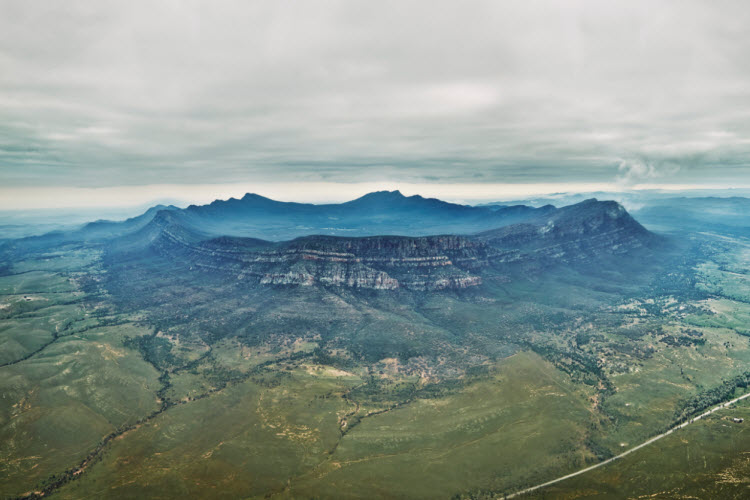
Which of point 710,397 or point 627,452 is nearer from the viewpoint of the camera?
point 627,452

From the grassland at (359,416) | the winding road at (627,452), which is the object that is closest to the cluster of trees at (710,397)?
the winding road at (627,452)

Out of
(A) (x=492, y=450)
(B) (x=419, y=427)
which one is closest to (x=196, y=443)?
(B) (x=419, y=427)

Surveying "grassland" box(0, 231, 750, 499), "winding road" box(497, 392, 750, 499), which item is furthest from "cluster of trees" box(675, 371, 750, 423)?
"grassland" box(0, 231, 750, 499)

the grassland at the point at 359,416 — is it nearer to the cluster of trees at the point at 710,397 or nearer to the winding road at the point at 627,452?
the winding road at the point at 627,452

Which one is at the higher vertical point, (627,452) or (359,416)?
(359,416)

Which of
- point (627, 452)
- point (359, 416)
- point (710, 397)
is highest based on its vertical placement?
point (359, 416)

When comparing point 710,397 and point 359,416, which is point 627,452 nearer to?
point 710,397

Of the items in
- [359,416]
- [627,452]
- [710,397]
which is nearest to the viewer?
[627,452]

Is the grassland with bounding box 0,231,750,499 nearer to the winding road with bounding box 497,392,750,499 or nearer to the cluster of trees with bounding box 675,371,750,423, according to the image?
the winding road with bounding box 497,392,750,499

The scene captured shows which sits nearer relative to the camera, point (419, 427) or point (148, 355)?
point (419, 427)

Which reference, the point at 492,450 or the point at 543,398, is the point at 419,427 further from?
the point at 543,398

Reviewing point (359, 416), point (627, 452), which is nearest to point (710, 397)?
point (627, 452)
